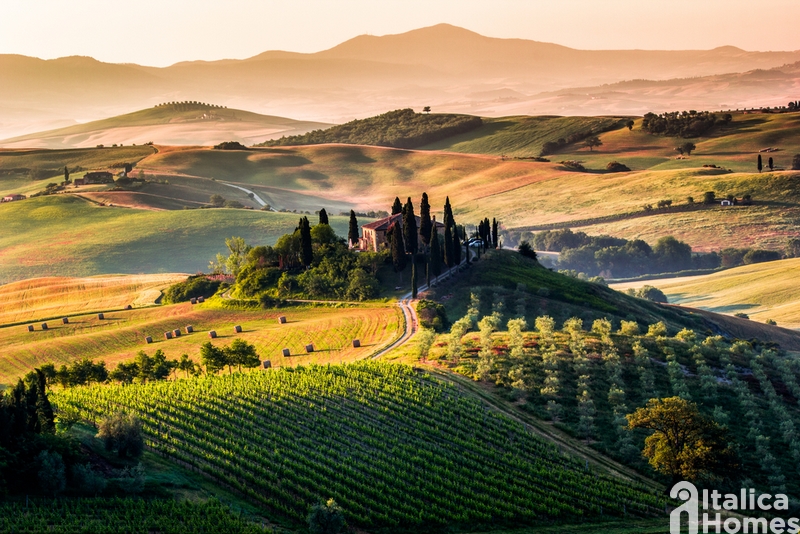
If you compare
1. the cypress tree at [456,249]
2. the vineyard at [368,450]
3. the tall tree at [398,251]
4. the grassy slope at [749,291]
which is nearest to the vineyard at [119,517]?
the vineyard at [368,450]

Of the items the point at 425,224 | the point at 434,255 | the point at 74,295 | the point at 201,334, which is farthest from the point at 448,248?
the point at 74,295

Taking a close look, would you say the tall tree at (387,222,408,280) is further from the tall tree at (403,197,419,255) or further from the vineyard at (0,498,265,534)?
the vineyard at (0,498,265,534)

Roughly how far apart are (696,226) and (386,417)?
147 meters

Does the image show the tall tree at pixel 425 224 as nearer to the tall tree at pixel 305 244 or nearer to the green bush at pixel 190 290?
the tall tree at pixel 305 244

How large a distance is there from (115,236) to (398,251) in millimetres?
85756

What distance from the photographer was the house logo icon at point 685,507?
46.6 m

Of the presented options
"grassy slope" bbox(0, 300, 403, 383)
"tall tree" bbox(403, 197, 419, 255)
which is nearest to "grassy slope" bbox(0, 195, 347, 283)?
"tall tree" bbox(403, 197, 419, 255)

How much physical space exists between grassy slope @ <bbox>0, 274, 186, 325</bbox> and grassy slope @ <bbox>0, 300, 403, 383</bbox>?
6874mm

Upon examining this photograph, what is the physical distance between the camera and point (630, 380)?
241 feet

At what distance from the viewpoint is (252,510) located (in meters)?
44.8

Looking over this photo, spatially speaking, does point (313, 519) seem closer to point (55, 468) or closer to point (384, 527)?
point (384, 527)

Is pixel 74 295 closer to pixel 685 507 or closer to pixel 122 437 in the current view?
pixel 122 437

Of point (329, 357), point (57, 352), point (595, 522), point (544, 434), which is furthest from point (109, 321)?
point (595, 522)

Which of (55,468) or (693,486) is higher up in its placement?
(55,468)
